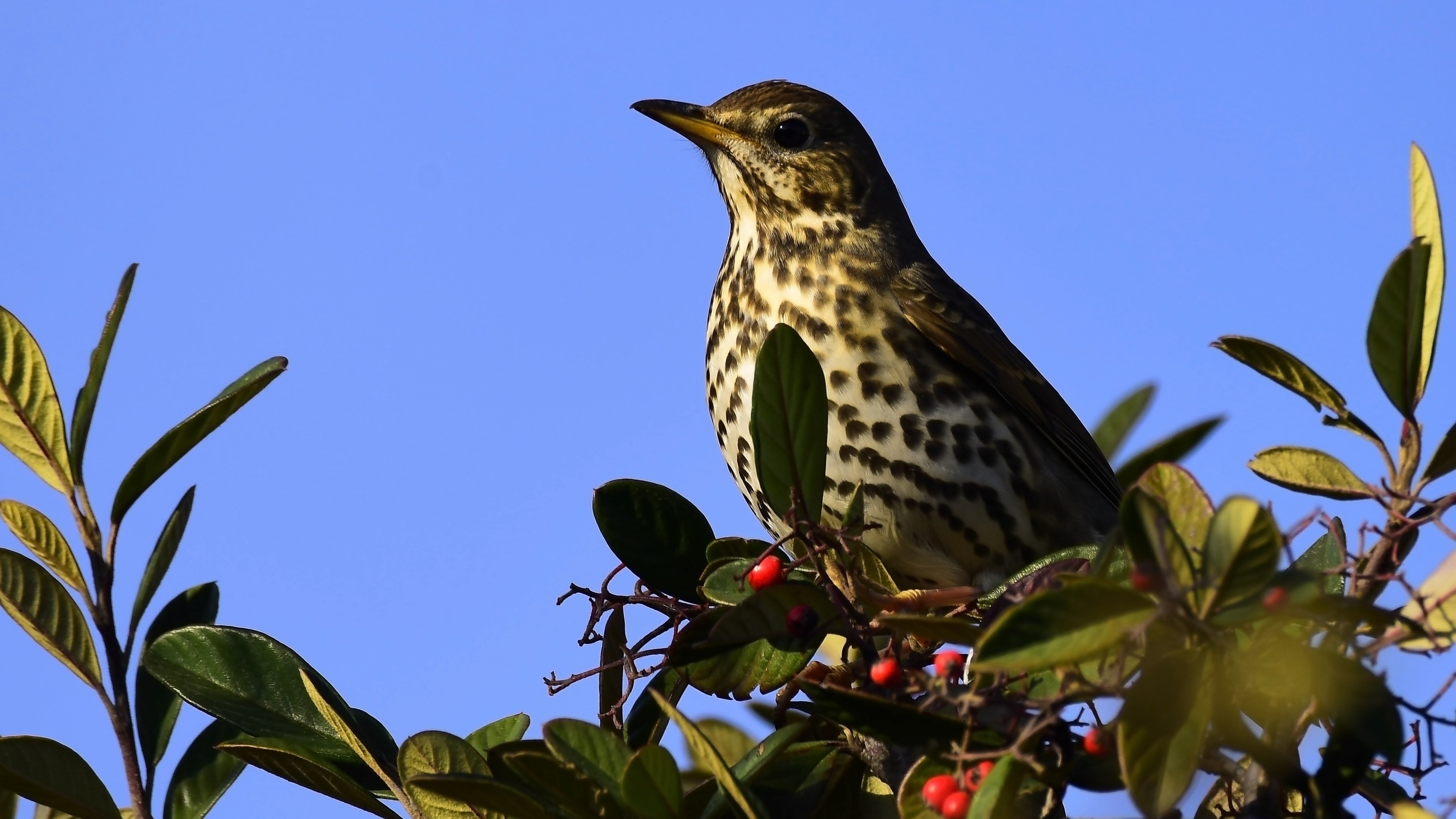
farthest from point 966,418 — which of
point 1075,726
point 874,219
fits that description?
point 1075,726

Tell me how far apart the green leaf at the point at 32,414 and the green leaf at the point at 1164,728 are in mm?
1721

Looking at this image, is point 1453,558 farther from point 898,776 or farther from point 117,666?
point 117,666

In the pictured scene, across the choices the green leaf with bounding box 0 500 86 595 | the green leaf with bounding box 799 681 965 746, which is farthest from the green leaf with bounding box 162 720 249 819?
the green leaf with bounding box 799 681 965 746

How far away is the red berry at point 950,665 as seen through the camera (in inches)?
82.8

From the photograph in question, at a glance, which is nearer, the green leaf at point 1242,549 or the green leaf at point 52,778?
the green leaf at point 1242,549

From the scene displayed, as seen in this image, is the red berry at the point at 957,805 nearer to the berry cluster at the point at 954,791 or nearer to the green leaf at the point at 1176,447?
the berry cluster at the point at 954,791

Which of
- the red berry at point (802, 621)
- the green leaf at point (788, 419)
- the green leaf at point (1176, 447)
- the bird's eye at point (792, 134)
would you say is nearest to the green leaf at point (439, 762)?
the red berry at point (802, 621)

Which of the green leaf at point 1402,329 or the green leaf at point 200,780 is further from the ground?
the green leaf at point 1402,329

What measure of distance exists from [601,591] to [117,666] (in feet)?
2.47

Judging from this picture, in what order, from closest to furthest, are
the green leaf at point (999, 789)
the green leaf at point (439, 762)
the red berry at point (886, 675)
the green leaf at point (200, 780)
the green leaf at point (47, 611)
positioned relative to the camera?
the green leaf at point (999, 789)
the red berry at point (886, 675)
the green leaf at point (439, 762)
the green leaf at point (47, 611)
the green leaf at point (200, 780)

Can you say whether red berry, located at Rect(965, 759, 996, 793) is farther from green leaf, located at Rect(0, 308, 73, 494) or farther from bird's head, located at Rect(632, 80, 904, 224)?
bird's head, located at Rect(632, 80, 904, 224)

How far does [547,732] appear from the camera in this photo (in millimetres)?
1989

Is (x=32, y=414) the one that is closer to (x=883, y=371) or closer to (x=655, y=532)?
(x=655, y=532)

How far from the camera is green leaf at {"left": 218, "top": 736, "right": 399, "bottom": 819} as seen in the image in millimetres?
2379
